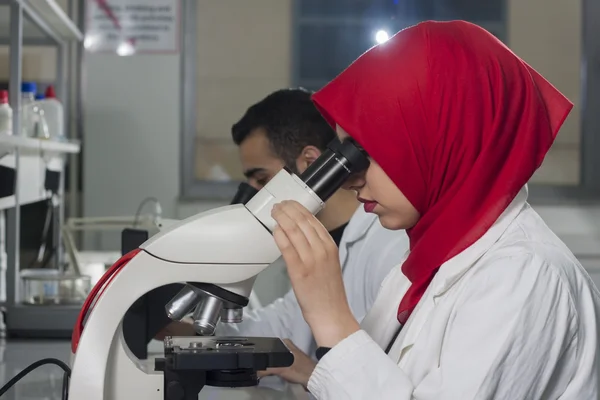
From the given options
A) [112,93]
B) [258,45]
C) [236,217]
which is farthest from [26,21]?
[236,217]

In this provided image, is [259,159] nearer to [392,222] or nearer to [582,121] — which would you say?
[392,222]

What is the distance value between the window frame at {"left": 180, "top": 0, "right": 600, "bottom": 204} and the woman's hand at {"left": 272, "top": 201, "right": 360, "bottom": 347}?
2596mm

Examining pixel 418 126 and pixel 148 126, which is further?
pixel 148 126

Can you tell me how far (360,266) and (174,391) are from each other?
0.98m

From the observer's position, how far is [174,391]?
999 millimetres

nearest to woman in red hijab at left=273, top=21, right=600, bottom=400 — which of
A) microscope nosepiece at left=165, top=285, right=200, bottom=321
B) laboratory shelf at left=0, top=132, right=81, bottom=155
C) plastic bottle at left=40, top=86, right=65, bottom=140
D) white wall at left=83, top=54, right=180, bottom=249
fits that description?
microscope nosepiece at left=165, top=285, right=200, bottom=321

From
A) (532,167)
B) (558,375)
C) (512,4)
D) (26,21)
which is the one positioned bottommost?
(558,375)

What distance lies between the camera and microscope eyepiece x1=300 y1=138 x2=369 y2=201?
3.23 feet

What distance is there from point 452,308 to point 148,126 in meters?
2.70

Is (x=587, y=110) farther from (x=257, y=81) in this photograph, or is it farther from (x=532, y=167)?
(x=532, y=167)

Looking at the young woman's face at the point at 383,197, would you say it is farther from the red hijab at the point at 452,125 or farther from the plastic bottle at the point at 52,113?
the plastic bottle at the point at 52,113

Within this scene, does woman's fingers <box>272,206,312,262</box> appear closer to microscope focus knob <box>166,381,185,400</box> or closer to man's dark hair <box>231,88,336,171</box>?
microscope focus knob <box>166,381,185,400</box>

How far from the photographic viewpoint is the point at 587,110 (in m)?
3.62

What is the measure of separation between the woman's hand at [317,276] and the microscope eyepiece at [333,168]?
4 centimetres
